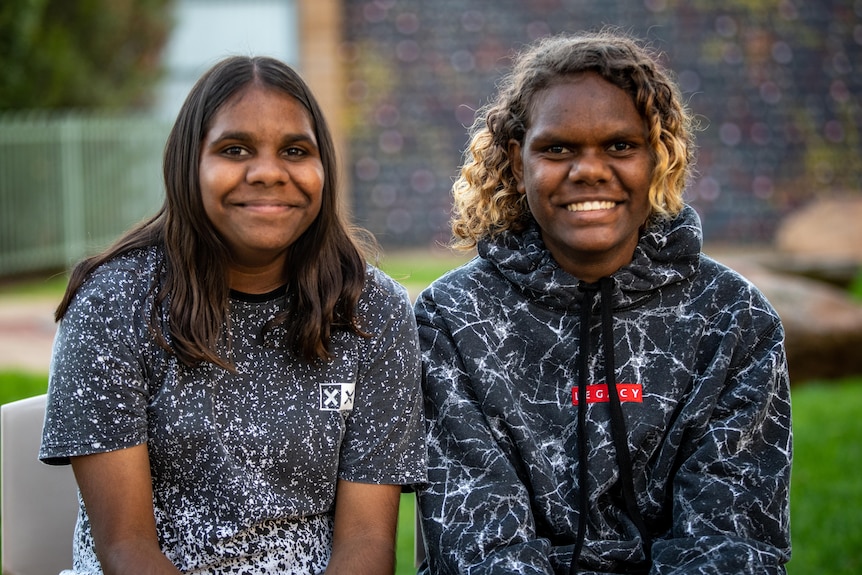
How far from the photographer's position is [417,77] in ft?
43.3

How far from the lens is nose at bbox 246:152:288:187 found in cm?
250

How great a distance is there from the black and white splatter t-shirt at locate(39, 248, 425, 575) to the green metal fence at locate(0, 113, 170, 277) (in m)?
7.86

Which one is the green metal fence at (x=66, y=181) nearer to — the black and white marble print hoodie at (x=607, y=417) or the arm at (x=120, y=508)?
the black and white marble print hoodie at (x=607, y=417)

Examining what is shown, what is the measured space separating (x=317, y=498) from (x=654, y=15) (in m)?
11.3

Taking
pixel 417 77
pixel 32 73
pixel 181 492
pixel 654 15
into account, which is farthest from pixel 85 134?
pixel 181 492

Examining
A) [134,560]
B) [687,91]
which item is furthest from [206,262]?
[687,91]

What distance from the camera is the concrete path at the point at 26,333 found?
7.13m

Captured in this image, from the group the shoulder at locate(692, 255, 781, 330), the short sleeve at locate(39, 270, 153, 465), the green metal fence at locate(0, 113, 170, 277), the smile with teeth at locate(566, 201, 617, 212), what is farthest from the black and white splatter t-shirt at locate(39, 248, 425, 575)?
the green metal fence at locate(0, 113, 170, 277)

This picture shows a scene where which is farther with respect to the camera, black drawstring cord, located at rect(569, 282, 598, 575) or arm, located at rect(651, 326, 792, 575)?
black drawstring cord, located at rect(569, 282, 598, 575)

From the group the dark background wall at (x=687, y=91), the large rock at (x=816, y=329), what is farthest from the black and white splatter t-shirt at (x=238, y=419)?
the dark background wall at (x=687, y=91)

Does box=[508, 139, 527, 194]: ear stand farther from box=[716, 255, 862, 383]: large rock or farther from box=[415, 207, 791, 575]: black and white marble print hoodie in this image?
box=[716, 255, 862, 383]: large rock

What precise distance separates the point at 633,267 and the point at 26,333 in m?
6.43

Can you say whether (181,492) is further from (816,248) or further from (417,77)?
(417,77)

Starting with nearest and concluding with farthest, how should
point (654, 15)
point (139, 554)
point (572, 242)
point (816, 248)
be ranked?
point (139, 554) < point (572, 242) < point (816, 248) < point (654, 15)
